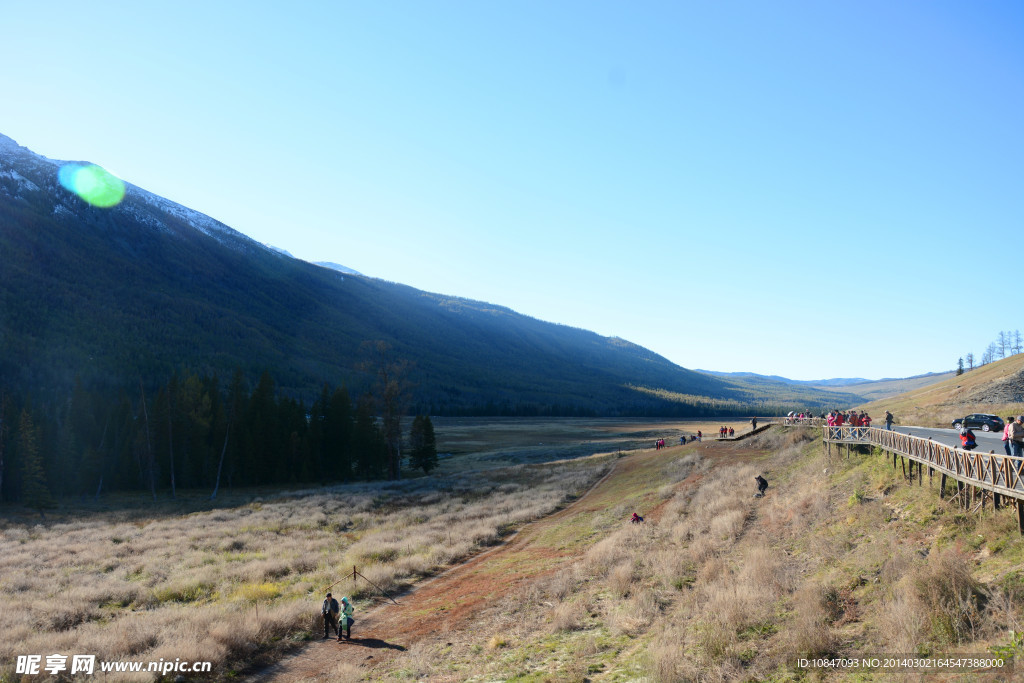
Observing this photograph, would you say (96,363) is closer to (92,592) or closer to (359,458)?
(359,458)

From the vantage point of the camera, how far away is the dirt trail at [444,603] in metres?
14.4

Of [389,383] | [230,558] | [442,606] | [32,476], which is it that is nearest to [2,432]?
[32,476]

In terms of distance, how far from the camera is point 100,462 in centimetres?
5888

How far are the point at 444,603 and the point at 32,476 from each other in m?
51.2

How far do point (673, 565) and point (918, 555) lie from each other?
22.2 feet

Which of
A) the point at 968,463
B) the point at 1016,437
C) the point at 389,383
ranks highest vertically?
the point at 389,383

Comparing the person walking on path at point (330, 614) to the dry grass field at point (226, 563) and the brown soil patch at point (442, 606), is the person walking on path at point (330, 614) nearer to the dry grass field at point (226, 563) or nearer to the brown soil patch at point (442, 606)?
the brown soil patch at point (442, 606)

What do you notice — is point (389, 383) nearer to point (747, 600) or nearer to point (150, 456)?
point (150, 456)

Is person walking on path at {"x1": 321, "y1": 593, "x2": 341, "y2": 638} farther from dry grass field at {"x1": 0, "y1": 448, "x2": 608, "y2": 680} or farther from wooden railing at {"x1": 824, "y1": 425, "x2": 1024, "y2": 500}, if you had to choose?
wooden railing at {"x1": 824, "y1": 425, "x2": 1024, "y2": 500}

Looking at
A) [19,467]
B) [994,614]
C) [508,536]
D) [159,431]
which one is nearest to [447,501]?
[508,536]

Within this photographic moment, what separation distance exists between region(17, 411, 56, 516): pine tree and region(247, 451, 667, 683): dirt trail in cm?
4701

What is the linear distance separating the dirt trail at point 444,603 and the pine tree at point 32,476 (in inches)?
1851

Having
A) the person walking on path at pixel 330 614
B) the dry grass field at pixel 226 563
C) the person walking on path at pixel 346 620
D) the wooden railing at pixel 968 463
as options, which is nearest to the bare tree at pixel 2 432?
the dry grass field at pixel 226 563

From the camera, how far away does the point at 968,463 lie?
45.7 feet
